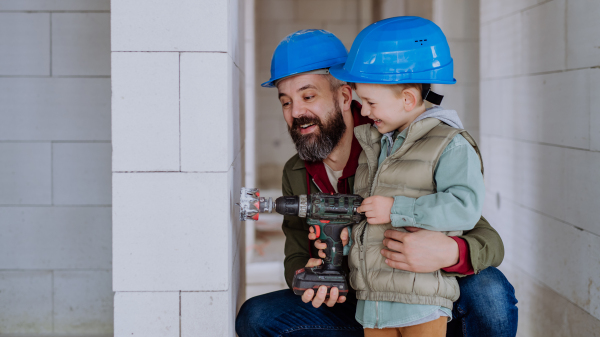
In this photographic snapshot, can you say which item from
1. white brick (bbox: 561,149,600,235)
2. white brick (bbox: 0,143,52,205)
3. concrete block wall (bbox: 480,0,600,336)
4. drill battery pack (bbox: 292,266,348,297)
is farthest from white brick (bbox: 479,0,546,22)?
white brick (bbox: 0,143,52,205)

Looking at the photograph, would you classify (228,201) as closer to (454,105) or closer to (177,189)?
(177,189)

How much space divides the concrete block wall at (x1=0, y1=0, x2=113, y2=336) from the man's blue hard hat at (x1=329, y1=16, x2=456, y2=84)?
1.74m

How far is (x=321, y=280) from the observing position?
1.71 meters

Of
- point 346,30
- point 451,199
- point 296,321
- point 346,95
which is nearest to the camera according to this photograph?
point 451,199

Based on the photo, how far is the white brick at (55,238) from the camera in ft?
9.21

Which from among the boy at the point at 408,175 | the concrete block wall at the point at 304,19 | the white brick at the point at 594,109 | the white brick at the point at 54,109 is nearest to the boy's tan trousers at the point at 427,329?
the boy at the point at 408,175

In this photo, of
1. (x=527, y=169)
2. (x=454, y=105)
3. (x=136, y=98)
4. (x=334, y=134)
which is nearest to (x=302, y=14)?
(x=454, y=105)

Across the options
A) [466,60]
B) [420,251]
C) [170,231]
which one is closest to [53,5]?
[170,231]

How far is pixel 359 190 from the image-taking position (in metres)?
1.79

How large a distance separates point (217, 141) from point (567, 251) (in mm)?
1903

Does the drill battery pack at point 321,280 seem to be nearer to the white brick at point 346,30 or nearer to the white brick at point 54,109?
the white brick at point 54,109

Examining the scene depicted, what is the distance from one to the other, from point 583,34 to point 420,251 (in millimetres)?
1492

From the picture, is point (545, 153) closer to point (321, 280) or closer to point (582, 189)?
point (582, 189)

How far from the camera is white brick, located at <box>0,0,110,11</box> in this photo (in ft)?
9.06
